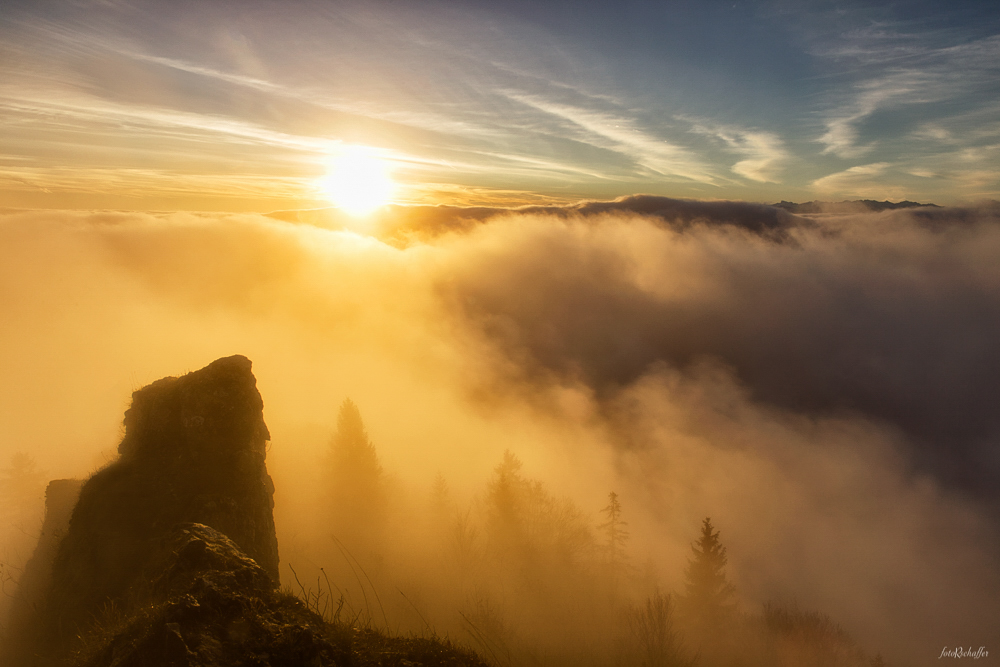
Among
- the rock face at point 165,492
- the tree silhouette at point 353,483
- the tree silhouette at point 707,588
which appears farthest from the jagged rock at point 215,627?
the tree silhouette at point 707,588

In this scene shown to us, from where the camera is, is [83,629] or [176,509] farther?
[176,509]

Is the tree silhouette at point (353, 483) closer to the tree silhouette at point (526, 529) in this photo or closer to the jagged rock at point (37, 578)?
the tree silhouette at point (526, 529)

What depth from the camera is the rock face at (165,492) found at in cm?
1238

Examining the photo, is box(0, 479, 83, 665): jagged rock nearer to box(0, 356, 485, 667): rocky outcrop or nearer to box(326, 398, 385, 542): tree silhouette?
box(0, 356, 485, 667): rocky outcrop

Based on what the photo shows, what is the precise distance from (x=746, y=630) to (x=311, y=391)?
375 ft

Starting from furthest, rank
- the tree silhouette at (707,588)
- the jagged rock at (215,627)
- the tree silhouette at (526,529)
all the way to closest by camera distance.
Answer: the tree silhouette at (526,529)
the tree silhouette at (707,588)
the jagged rock at (215,627)

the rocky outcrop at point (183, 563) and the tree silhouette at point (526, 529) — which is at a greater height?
the rocky outcrop at point (183, 563)

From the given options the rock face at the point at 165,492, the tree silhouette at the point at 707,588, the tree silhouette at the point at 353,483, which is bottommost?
the tree silhouette at the point at 707,588

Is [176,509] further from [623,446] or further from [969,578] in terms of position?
[969,578]

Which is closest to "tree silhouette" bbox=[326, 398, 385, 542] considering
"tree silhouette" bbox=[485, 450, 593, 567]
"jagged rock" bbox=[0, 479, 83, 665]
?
"tree silhouette" bbox=[485, 450, 593, 567]

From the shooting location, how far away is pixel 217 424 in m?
15.2

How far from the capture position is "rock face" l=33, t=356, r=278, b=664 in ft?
40.6

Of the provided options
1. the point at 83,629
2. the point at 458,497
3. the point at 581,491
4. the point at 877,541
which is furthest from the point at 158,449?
the point at 877,541

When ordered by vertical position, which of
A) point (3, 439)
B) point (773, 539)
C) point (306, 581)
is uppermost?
point (306, 581)
